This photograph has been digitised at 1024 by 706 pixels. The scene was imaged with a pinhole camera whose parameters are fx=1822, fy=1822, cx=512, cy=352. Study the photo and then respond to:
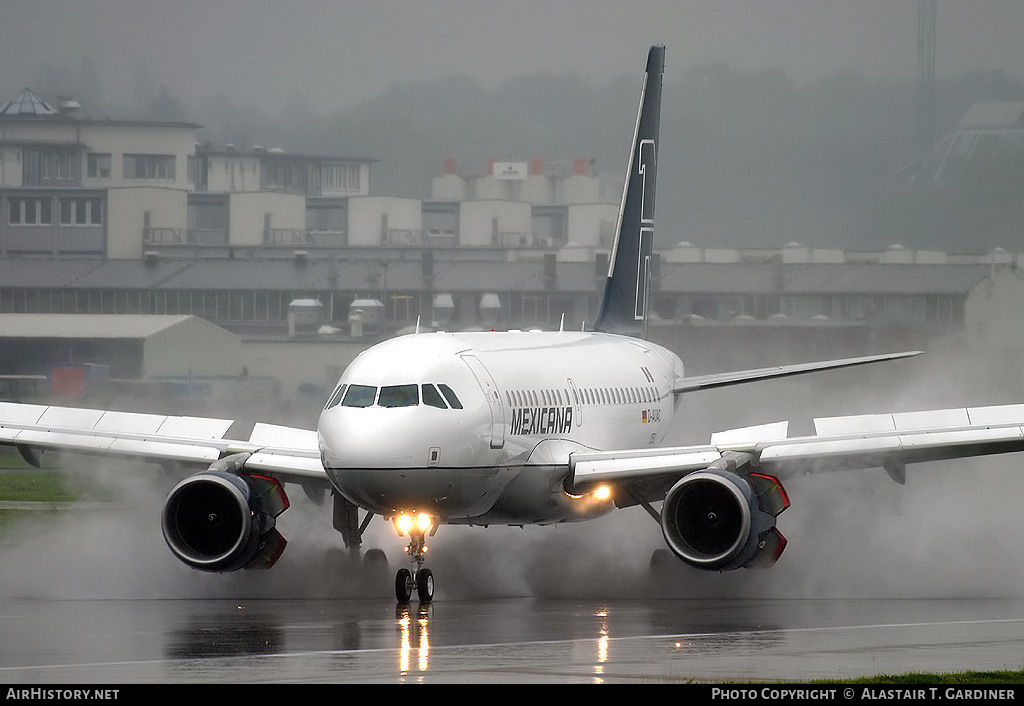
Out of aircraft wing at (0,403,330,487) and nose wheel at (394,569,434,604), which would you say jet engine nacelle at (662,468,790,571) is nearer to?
nose wheel at (394,569,434,604)

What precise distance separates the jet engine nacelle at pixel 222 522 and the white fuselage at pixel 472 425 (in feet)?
7.02

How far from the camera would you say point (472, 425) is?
2388 cm

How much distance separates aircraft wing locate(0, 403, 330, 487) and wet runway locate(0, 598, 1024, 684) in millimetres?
2133

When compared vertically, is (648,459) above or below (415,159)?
below

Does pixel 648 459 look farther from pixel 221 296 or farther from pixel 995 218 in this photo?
pixel 221 296

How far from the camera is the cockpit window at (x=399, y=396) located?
23.2 meters

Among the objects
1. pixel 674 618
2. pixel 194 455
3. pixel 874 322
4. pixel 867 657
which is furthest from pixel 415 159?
pixel 867 657

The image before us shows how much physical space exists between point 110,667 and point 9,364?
1809 inches

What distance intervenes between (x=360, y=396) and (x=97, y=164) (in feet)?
237

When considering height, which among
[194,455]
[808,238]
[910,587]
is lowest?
[910,587]

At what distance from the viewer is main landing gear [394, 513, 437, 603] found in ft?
79.4

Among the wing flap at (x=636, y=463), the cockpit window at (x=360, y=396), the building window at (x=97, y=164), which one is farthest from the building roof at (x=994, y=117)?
the building window at (x=97, y=164)

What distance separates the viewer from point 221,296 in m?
70.3
